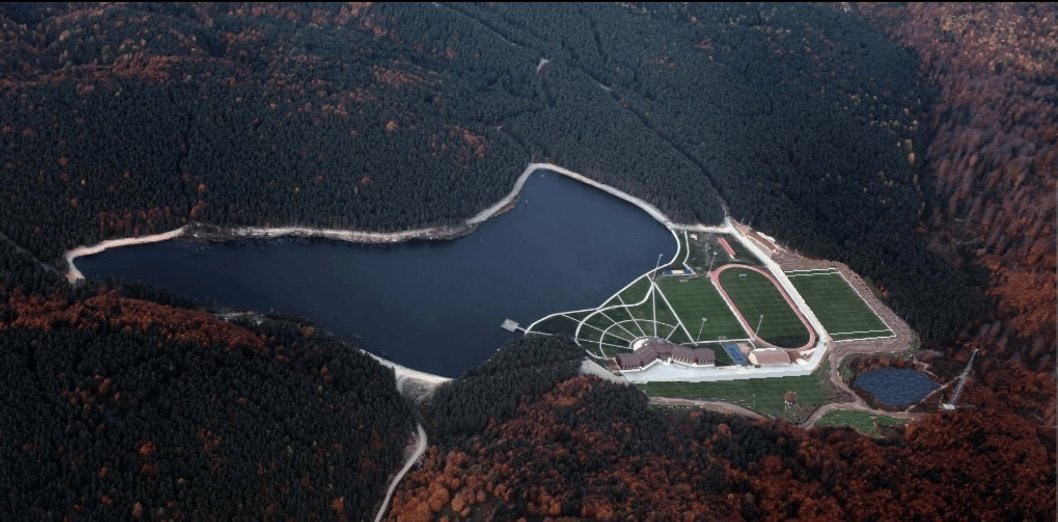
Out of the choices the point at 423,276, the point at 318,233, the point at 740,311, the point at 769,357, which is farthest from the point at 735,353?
the point at 318,233

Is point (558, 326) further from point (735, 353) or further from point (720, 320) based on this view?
point (735, 353)

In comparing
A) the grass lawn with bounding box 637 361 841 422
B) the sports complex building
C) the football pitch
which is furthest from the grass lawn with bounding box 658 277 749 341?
the grass lawn with bounding box 637 361 841 422

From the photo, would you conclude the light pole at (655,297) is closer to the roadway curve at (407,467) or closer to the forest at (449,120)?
the forest at (449,120)

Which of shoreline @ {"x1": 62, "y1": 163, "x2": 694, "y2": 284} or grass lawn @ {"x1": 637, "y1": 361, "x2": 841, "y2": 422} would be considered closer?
grass lawn @ {"x1": 637, "y1": 361, "x2": 841, "y2": 422}

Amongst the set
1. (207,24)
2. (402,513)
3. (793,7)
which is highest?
(793,7)

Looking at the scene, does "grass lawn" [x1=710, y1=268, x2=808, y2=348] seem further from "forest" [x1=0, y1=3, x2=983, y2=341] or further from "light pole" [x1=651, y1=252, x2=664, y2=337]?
"forest" [x1=0, y1=3, x2=983, y2=341]

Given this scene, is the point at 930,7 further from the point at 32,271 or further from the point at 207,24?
the point at 32,271

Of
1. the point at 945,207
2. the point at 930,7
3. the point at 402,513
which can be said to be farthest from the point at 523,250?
the point at 930,7
